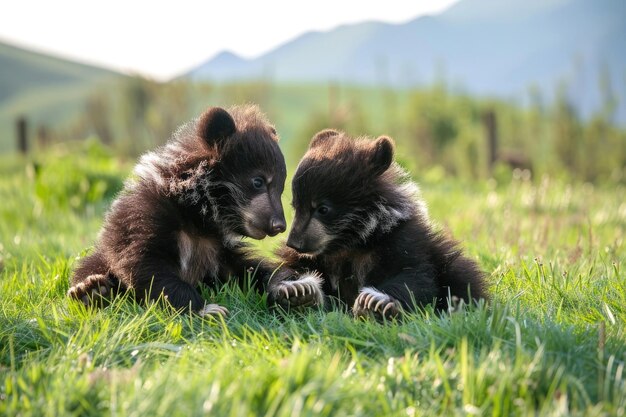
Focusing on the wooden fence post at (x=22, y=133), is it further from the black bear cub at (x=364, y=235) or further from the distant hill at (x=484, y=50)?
the black bear cub at (x=364, y=235)

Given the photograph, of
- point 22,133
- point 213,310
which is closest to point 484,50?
point 22,133

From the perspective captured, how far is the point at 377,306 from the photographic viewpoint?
405 centimetres

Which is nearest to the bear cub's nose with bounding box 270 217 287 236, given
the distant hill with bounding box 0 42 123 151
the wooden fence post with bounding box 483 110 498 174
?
the wooden fence post with bounding box 483 110 498 174

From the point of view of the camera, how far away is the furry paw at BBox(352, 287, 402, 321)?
406 centimetres

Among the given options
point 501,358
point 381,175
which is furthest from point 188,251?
point 501,358

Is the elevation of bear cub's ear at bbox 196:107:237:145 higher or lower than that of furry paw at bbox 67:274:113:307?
higher

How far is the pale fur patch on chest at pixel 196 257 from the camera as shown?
449 cm

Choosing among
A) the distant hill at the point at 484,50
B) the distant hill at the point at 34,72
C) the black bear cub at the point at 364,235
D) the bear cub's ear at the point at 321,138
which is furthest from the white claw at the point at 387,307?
the distant hill at the point at 34,72

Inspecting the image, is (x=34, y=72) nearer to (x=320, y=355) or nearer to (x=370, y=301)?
(x=370, y=301)

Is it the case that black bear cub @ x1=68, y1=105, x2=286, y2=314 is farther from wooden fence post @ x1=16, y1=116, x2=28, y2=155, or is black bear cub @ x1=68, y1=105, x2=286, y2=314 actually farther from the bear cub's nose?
wooden fence post @ x1=16, y1=116, x2=28, y2=155

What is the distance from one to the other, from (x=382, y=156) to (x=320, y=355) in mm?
1816

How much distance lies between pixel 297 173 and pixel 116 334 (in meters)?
1.75

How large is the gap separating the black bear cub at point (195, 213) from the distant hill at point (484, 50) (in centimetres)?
2413

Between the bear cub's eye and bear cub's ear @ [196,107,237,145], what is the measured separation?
1.14ft
